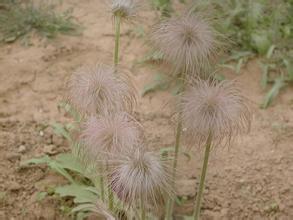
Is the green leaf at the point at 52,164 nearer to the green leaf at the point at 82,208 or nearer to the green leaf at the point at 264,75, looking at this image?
the green leaf at the point at 82,208

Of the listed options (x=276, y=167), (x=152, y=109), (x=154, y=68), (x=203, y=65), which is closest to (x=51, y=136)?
(x=152, y=109)

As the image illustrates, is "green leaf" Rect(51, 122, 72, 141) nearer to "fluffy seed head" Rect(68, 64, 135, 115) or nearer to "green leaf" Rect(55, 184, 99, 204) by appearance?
"green leaf" Rect(55, 184, 99, 204)

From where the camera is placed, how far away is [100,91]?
2387mm

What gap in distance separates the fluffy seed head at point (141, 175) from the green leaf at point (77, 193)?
42.8 inches

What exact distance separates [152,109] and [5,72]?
106 centimetres

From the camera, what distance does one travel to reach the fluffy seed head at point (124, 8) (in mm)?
2463

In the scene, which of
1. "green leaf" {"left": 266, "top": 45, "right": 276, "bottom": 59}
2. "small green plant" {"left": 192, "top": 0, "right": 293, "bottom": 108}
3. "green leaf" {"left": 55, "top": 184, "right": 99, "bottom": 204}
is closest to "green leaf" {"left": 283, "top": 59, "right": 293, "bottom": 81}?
"small green plant" {"left": 192, "top": 0, "right": 293, "bottom": 108}

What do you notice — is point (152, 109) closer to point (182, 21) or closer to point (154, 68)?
point (154, 68)

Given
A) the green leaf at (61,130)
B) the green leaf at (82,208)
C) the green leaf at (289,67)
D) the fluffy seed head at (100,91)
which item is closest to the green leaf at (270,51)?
the green leaf at (289,67)

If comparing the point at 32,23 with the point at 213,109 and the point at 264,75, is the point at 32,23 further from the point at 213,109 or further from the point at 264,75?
the point at 213,109

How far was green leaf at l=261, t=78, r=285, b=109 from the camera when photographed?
413 cm

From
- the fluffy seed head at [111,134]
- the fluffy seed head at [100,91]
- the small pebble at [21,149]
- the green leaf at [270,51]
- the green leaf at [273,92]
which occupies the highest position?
the fluffy seed head at [100,91]

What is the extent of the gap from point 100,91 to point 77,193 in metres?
1.04

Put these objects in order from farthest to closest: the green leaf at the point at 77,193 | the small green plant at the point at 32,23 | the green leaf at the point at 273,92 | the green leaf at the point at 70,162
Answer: the small green plant at the point at 32,23, the green leaf at the point at 273,92, the green leaf at the point at 70,162, the green leaf at the point at 77,193
